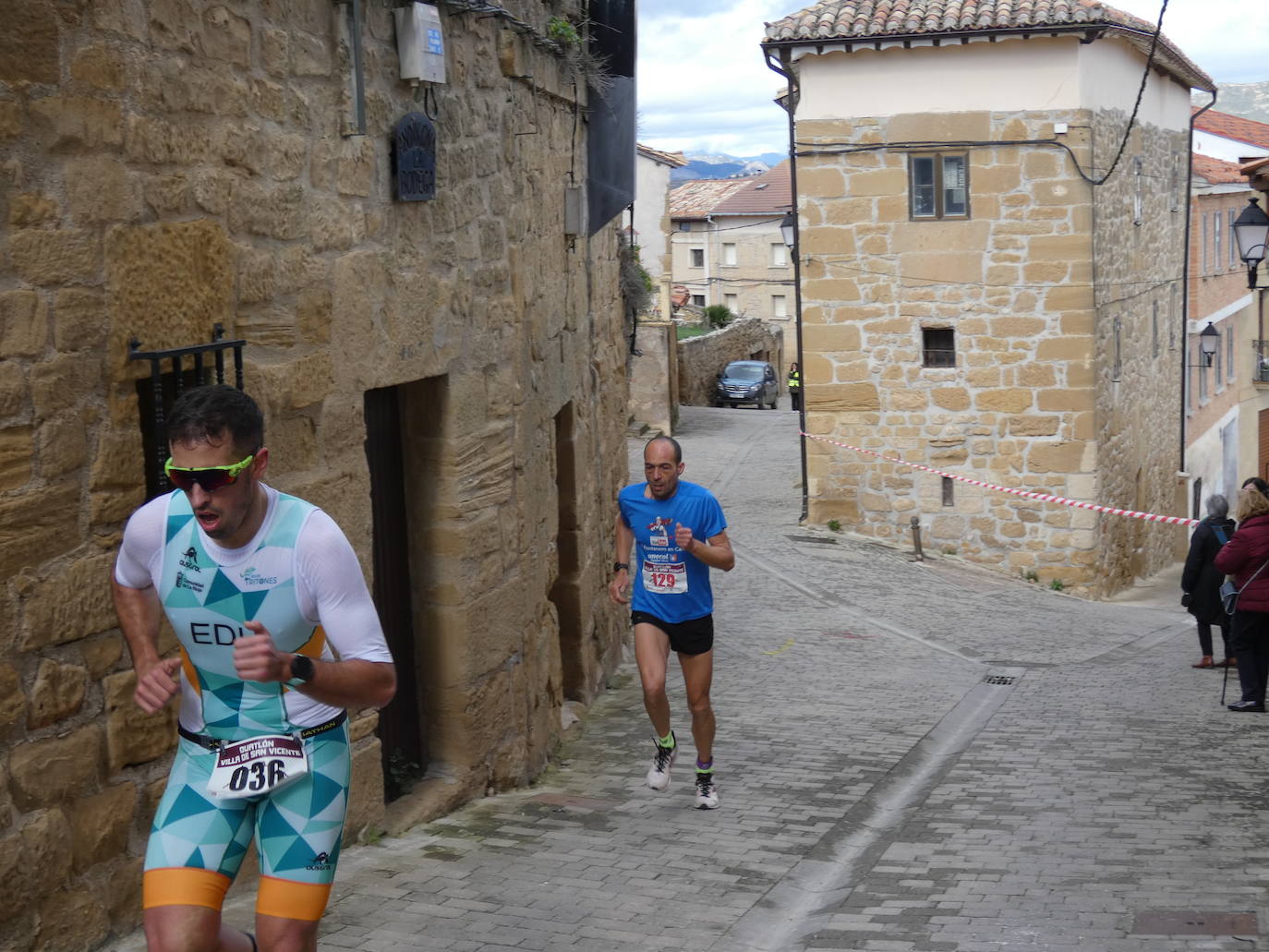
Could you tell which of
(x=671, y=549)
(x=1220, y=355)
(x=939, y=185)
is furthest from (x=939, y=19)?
(x=1220, y=355)

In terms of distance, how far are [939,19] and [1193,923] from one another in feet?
47.2

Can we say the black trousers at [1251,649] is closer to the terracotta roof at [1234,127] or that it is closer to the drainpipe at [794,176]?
the drainpipe at [794,176]

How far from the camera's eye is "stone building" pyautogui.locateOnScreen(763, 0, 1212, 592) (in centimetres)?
1792

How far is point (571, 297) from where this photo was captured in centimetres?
930

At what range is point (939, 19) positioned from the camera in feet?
58.5

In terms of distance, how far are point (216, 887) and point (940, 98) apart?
53.5 ft

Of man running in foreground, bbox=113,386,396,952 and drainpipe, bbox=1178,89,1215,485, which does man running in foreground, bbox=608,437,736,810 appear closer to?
man running in foreground, bbox=113,386,396,952

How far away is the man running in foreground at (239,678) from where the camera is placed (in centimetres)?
335

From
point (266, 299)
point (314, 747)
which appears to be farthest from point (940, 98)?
point (314, 747)

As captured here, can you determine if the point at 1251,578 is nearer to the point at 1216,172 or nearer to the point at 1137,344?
the point at 1137,344

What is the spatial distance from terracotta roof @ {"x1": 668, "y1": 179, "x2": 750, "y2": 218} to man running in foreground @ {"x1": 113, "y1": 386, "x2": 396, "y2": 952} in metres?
56.5

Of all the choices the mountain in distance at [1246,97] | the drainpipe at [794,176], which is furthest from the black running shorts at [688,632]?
the mountain in distance at [1246,97]

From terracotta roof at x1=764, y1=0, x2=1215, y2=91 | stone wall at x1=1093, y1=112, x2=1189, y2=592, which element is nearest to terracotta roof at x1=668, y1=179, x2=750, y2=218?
stone wall at x1=1093, y1=112, x2=1189, y2=592

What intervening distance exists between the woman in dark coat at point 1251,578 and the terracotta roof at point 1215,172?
2246 cm
